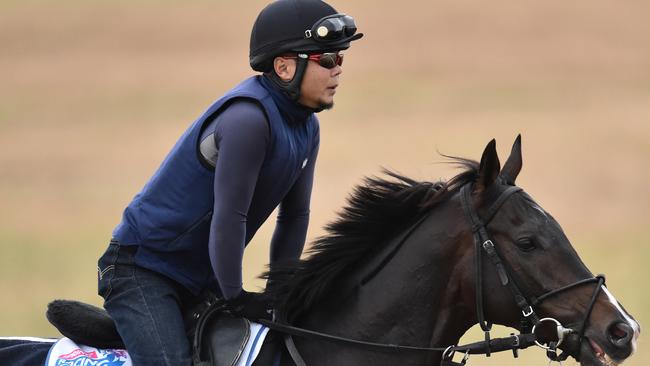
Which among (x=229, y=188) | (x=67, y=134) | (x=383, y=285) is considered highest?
(x=229, y=188)

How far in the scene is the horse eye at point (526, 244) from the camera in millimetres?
5426

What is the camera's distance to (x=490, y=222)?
218 inches

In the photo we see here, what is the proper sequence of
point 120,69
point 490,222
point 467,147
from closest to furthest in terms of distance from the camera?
point 490,222
point 467,147
point 120,69

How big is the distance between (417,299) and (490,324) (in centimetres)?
33

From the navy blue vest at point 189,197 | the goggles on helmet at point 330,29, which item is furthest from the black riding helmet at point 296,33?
the navy blue vest at point 189,197

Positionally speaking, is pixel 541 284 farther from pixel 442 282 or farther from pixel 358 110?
pixel 358 110

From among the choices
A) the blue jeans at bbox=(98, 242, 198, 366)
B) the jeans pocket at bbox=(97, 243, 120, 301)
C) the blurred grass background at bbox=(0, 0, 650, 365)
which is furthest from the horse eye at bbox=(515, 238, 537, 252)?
the blurred grass background at bbox=(0, 0, 650, 365)

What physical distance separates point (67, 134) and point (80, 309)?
20.5m

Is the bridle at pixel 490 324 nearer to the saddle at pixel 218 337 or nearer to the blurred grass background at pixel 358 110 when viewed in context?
the saddle at pixel 218 337

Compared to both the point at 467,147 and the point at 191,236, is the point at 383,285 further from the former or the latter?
the point at 467,147

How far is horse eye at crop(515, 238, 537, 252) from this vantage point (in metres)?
5.43

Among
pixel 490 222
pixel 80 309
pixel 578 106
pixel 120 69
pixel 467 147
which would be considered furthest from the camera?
pixel 120 69

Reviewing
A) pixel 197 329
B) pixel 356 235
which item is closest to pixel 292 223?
pixel 356 235

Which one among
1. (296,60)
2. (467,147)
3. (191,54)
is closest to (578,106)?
(467,147)
